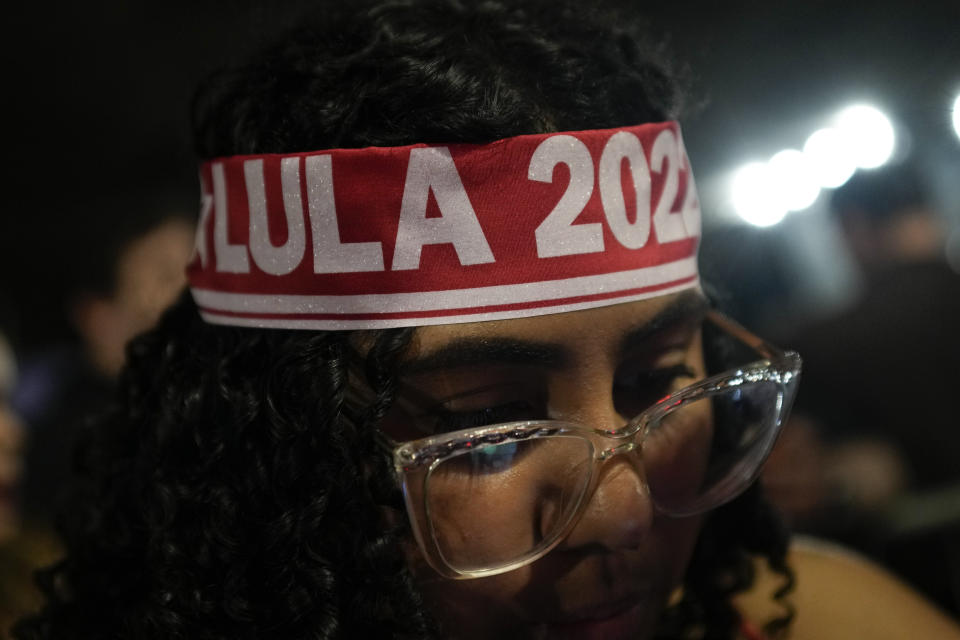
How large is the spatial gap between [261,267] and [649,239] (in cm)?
53

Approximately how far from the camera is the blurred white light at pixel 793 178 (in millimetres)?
2395

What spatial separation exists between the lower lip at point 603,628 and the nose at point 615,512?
0.40 ft

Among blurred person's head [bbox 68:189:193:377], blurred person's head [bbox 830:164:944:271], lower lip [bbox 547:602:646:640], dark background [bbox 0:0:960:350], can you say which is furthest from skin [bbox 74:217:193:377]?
blurred person's head [bbox 830:164:944:271]

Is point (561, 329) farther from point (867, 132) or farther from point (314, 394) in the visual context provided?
point (867, 132)

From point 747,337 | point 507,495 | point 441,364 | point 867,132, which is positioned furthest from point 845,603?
point 867,132

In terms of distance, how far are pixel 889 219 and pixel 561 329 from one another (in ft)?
10.3

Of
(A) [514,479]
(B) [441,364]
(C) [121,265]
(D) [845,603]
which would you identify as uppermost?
(B) [441,364]

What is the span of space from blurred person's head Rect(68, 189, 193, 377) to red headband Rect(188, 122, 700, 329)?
2111 mm

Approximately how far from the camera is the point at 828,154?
7.57 feet

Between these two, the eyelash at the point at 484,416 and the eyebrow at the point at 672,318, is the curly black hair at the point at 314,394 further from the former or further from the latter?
the eyebrow at the point at 672,318

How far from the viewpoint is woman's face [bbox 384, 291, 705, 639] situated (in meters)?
1.00

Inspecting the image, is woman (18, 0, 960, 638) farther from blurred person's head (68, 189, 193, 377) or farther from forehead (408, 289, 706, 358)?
blurred person's head (68, 189, 193, 377)

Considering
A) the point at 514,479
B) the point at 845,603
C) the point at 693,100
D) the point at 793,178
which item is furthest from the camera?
the point at 793,178

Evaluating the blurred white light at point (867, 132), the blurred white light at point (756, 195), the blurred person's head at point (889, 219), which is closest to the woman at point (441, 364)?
the blurred white light at point (756, 195)
